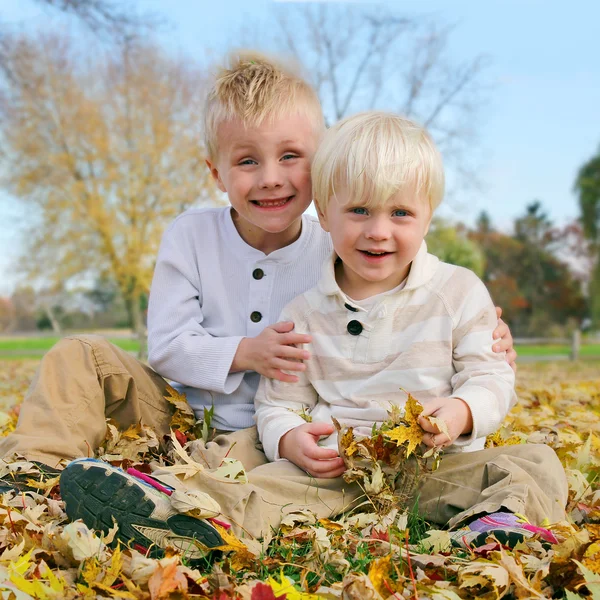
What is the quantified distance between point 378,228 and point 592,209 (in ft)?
107

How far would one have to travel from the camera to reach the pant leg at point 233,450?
8.30 feet

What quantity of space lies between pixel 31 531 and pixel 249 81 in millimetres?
1903

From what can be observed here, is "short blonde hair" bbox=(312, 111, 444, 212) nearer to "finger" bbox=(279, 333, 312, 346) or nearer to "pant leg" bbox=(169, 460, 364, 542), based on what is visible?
"finger" bbox=(279, 333, 312, 346)

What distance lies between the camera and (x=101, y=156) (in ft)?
62.0

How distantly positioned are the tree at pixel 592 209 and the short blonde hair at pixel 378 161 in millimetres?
31695

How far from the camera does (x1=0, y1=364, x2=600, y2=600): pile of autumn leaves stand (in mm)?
1628

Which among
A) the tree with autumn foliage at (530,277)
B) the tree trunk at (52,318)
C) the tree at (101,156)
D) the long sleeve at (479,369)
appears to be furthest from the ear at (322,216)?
the tree with autumn foliage at (530,277)

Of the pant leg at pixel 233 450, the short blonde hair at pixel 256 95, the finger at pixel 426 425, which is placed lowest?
the pant leg at pixel 233 450

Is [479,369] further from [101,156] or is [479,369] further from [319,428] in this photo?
[101,156]

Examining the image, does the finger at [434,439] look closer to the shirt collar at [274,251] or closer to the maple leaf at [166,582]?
the maple leaf at [166,582]

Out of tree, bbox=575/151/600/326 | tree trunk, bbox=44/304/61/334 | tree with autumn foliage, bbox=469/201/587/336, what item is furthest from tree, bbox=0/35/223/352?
tree with autumn foliage, bbox=469/201/587/336

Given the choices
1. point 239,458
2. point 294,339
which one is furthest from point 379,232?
point 239,458

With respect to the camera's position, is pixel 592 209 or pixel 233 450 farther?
pixel 592 209

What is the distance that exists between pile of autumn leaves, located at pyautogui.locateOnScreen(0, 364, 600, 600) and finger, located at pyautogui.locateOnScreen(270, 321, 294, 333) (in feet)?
1.73
